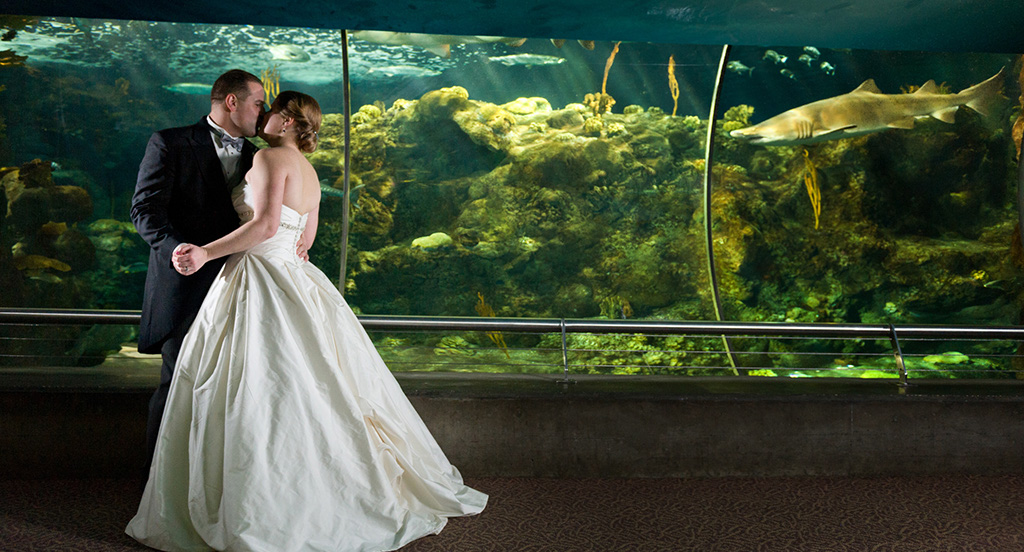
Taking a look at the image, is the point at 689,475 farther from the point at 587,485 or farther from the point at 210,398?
the point at 210,398

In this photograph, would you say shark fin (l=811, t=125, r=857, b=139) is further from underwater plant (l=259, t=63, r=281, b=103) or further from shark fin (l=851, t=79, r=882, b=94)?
underwater plant (l=259, t=63, r=281, b=103)

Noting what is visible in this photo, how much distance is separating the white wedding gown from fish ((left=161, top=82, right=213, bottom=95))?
3638mm

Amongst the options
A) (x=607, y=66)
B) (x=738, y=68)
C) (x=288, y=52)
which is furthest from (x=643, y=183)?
(x=288, y=52)

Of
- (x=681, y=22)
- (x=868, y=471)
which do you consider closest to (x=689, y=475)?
(x=868, y=471)

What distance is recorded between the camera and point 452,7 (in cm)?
282

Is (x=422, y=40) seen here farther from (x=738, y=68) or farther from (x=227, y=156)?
(x=227, y=156)

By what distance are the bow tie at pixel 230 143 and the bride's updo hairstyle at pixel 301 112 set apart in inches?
8.9

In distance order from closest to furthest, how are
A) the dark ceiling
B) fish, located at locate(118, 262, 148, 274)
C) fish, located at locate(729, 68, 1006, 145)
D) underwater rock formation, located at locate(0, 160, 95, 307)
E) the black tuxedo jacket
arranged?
the black tuxedo jacket → the dark ceiling → underwater rock formation, located at locate(0, 160, 95, 307) → fish, located at locate(118, 262, 148, 274) → fish, located at locate(729, 68, 1006, 145)

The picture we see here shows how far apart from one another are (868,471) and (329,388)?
2.29 metres

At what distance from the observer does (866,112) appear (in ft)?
19.1

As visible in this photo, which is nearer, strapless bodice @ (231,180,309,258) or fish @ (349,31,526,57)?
strapless bodice @ (231,180,309,258)

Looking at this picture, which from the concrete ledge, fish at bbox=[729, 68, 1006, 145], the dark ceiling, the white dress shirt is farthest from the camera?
fish at bbox=[729, 68, 1006, 145]

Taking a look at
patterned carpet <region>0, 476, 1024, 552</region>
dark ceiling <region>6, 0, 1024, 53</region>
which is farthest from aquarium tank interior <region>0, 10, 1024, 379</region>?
patterned carpet <region>0, 476, 1024, 552</region>

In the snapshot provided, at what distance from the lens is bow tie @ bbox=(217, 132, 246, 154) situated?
2.07 metres
